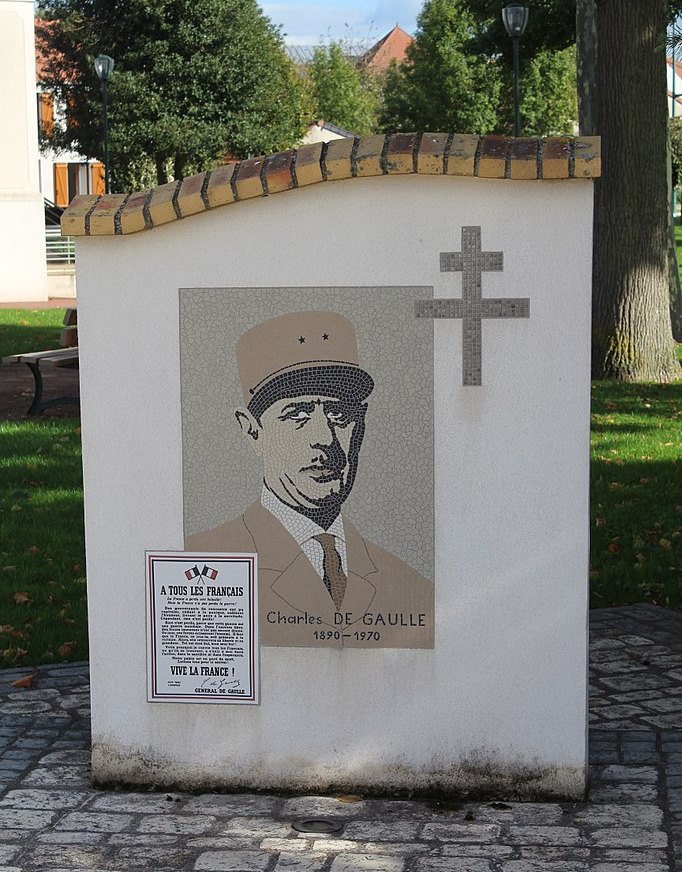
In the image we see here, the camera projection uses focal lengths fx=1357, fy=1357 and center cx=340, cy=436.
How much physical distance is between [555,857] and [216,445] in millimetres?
1848

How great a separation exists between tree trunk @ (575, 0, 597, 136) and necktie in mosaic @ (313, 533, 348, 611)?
13271mm

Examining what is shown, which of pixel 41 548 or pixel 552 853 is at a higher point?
pixel 41 548

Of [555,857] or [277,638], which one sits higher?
[277,638]

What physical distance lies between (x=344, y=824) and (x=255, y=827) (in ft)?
1.02

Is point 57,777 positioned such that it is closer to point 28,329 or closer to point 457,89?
point 28,329

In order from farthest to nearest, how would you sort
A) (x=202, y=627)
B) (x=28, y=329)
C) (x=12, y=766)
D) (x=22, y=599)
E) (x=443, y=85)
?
(x=443, y=85)
(x=28, y=329)
(x=22, y=599)
(x=12, y=766)
(x=202, y=627)

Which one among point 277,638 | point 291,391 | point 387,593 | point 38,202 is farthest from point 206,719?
point 38,202

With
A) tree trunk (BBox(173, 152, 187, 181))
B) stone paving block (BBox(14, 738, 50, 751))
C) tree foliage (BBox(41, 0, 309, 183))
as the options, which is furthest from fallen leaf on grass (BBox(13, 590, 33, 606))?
tree trunk (BBox(173, 152, 187, 181))

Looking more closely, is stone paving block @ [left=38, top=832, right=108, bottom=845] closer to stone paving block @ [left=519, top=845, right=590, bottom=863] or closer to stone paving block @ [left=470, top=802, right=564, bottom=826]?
stone paving block @ [left=470, top=802, right=564, bottom=826]

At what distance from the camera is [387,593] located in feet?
16.2

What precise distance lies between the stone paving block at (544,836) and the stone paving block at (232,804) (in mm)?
891

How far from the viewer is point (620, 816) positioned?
474 centimetres

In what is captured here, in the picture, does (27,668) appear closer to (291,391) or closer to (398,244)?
(291,391)

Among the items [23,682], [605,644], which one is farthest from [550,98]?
[23,682]
